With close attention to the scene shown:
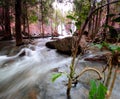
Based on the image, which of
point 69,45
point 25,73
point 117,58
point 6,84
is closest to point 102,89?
point 117,58

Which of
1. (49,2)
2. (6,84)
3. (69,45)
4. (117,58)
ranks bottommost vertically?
(6,84)

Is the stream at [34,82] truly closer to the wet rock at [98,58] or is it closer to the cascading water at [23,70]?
the cascading water at [23,70]

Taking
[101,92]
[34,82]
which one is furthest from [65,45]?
[101,92]

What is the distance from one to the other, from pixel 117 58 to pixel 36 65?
4.15 metres

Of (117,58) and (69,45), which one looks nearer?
(117,58)

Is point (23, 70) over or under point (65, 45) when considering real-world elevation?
under

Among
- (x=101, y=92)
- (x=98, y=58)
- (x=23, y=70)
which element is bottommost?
(x=23, y=70)

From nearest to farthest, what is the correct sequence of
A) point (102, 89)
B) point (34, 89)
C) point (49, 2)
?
1. point (102, 89)
2. point (34, 89)
3. point (49, 2)

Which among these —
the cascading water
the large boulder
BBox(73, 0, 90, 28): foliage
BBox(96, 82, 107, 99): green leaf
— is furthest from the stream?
BBox(96, 82, 107, 99): green leaf

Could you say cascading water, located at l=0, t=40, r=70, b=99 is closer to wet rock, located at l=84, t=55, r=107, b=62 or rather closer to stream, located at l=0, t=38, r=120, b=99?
stream, located at l=0, t=38, r=120, b=99

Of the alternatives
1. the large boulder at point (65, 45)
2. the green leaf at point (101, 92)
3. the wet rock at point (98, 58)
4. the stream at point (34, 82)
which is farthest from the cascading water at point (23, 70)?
the green leaf at point (101, 92)

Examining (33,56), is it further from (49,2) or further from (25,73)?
(49,2)

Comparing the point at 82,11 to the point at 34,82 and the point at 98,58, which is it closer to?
the point at 98,58

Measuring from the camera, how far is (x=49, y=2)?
1427 cm
